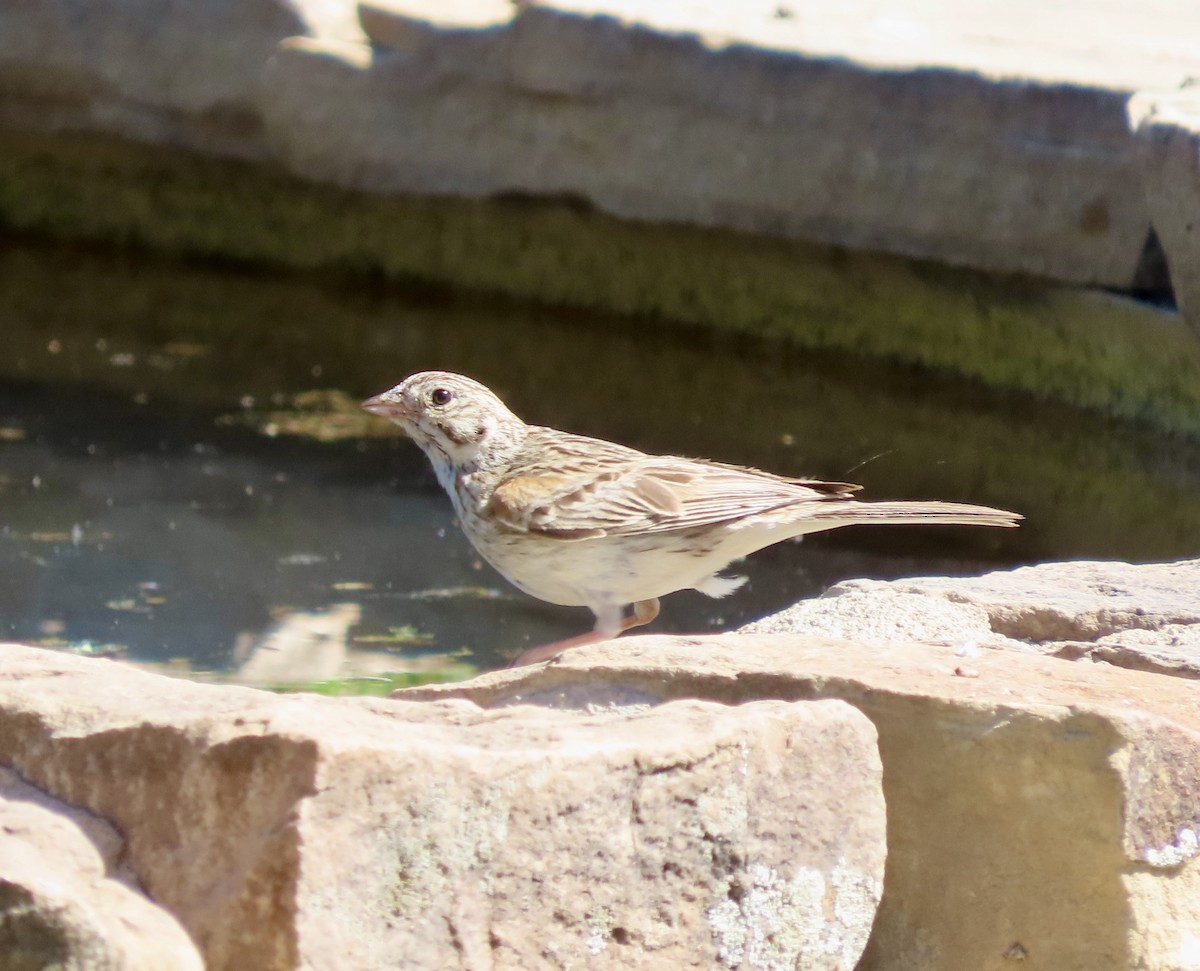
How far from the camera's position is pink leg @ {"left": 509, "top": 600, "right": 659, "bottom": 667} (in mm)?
A: 3835

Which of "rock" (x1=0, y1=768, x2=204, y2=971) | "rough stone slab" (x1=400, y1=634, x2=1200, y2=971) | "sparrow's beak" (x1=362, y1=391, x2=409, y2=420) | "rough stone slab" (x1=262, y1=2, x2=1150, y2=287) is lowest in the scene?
"rock" (x1=0, y1=768, x2=204, y2=971)

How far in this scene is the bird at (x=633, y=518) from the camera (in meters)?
4.24

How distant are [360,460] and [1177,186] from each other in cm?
378

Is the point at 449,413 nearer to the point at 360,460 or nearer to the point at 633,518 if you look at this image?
the point at 633,518

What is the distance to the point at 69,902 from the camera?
2.16 m

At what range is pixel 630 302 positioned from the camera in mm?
9367

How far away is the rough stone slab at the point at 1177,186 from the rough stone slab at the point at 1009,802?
3185 mm

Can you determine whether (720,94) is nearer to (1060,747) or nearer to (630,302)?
(630,302)

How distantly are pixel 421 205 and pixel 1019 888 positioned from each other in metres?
7.44

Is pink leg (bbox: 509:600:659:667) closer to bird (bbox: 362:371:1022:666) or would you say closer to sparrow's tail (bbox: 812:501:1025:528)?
bird (bbox: 362:371:1022:666)

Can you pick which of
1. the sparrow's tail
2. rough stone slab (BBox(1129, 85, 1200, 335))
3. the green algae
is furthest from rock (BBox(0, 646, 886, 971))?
the green algae

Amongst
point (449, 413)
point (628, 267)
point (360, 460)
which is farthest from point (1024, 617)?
point (628, 267)

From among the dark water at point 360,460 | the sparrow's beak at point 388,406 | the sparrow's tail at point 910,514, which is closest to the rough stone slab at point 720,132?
the dark water at point 360,460

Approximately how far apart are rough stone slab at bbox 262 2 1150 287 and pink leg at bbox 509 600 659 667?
3115 millimetres
